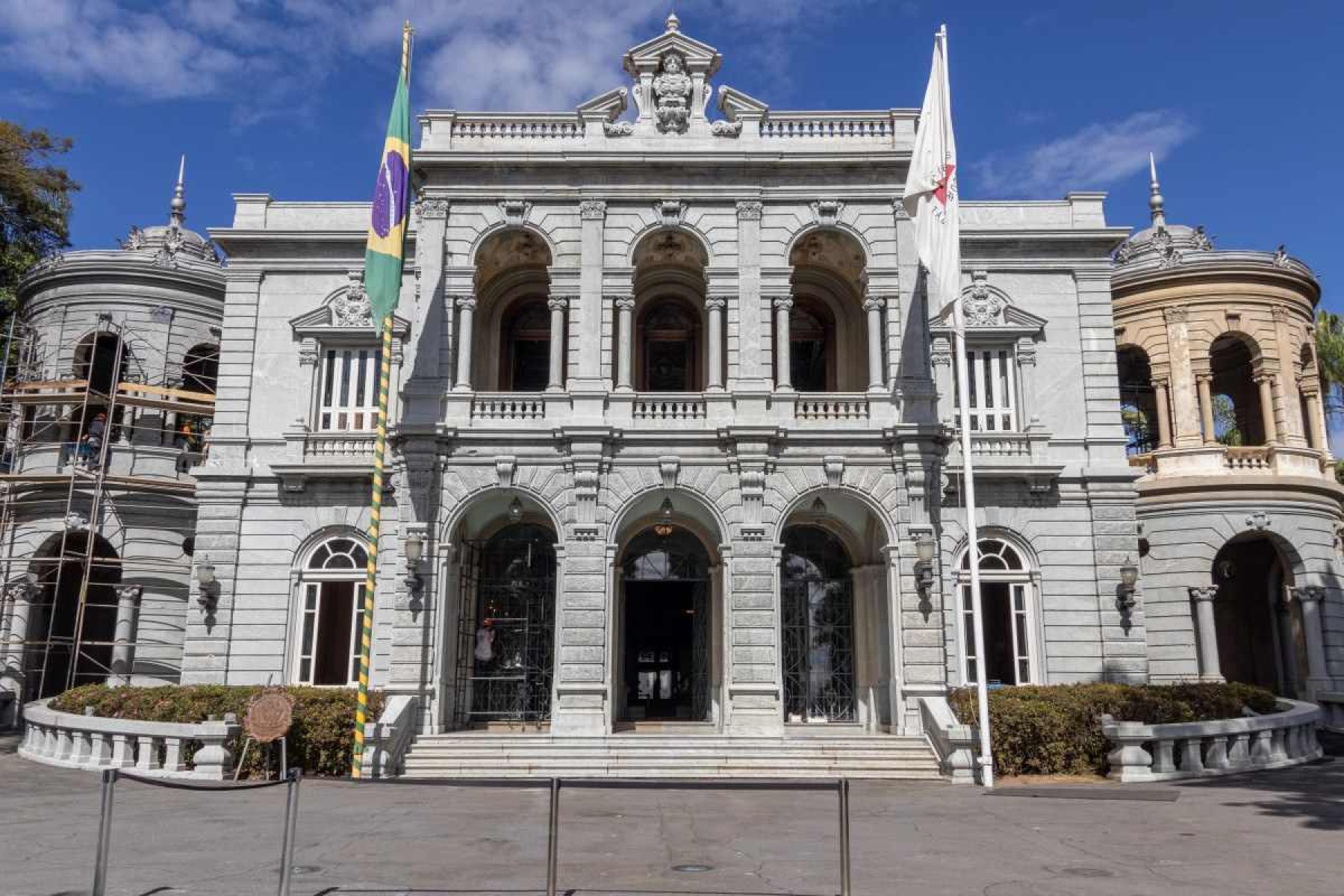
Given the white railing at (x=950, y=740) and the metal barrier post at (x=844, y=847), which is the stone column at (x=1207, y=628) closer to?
the white railing at (x=950, y=740)

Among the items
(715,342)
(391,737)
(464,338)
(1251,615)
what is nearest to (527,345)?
(464,338)

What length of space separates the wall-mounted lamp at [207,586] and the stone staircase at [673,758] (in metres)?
7.44

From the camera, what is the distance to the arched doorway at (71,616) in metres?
25.0

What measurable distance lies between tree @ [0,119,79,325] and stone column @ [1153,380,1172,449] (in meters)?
32.1

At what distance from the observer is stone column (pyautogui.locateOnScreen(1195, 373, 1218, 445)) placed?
27.3 m

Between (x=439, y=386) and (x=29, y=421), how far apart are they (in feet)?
42.8

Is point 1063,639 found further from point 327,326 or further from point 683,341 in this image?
point 327,326

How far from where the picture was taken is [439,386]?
21.8 meters

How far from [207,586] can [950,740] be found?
1677 centimetres

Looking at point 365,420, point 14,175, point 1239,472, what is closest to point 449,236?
point 365,420

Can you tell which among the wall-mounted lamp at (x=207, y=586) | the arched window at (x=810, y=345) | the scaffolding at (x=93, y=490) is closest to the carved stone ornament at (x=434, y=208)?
the scaffolding at (x=93, y=490)

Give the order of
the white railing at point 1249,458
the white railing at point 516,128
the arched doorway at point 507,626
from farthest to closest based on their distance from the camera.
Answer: the white railing at point 1249,458 → the white railing at point 516,128 → the arched doorway at point 507,626

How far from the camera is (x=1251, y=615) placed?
101ft

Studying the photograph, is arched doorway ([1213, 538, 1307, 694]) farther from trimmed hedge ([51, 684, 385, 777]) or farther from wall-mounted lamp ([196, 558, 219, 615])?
wall-mounted lamp ([196, 558, 219, 615])
